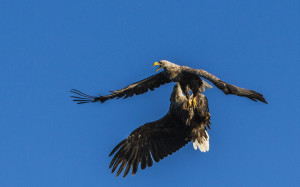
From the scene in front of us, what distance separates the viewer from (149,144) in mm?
16359

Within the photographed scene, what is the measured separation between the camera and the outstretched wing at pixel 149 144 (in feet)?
52.7

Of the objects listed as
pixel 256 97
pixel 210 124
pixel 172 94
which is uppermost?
pixel 172 94

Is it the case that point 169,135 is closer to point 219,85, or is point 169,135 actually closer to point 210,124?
point 210,124

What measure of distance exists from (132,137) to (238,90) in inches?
162

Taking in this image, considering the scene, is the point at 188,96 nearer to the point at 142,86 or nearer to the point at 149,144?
the point at 142,86

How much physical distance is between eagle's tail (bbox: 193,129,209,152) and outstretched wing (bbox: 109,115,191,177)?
0.30 m

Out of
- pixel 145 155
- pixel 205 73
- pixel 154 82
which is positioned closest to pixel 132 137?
pixel 145 155

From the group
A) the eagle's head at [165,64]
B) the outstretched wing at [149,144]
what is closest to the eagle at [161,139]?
the outstretched wing at [149,144]

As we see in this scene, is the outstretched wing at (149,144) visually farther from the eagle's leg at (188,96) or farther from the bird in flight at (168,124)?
the eagle's leg at (188,96)

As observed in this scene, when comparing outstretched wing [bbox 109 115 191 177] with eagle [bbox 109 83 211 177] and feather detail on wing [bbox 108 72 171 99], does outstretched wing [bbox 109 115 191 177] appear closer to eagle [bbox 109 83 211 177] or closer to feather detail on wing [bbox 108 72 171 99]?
eagle [bbox 109 83 211 177]

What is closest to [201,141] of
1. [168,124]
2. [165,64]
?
[168,124]

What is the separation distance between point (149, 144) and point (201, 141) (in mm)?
1452

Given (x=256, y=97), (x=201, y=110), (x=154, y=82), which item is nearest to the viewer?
(x=256, y=97)

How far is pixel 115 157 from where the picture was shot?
16.1m
